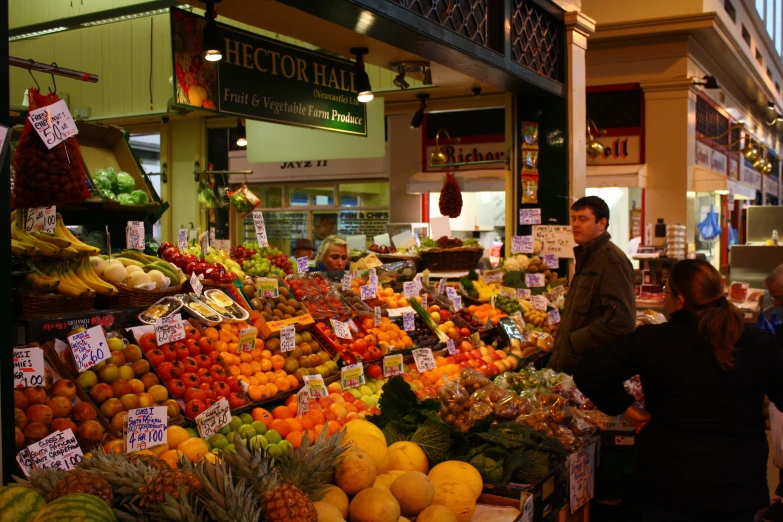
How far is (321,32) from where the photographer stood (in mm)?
5758

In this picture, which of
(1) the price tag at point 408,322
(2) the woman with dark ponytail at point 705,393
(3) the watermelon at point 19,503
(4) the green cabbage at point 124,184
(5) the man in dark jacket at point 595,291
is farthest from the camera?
(1) the price tag at point 408,322

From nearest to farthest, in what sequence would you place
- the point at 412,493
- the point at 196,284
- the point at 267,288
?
the point at 412,493 < the point at 196,284 < the point at 267,288

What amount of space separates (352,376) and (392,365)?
0.38m

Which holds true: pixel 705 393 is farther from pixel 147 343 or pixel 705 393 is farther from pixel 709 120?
pixel 709 120

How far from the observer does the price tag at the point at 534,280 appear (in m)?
7.13

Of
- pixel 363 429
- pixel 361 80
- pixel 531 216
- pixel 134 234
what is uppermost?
pixel 361 80

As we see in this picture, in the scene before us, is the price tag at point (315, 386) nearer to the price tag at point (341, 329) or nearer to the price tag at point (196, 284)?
the price tag at point (341, 329)

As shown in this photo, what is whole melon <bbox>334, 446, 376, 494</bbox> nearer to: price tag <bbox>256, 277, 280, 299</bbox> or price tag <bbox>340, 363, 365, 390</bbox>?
price tag <bbox>340, 363, 365, 390</bbox>

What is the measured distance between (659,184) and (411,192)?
163 inches

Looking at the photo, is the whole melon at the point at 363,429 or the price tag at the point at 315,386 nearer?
the whole melon at the point at 363,429

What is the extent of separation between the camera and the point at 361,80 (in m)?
6.20

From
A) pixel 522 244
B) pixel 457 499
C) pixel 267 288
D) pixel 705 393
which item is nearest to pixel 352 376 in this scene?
pixel 267 288

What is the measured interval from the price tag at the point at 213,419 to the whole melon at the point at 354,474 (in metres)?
0.90

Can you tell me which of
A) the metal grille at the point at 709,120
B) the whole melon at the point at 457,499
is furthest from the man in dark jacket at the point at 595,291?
the metal grille at the point at 709,120
